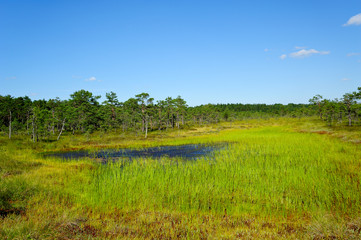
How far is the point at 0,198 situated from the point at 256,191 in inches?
407

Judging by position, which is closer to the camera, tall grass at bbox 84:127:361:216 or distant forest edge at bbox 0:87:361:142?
tall grass at bbox 84:127:361:216

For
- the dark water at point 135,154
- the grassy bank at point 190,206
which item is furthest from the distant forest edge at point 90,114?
the grassy bank at point 190,206

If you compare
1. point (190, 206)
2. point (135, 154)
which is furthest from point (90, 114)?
point (190, 206)

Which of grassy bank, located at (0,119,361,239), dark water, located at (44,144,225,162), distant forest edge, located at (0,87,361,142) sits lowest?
dark water, located at (44,144,225,162)

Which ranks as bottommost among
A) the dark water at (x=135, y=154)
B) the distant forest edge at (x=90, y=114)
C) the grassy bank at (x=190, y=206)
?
the dark water at (x=135, y=154)

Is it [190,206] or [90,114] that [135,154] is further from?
[90,114]

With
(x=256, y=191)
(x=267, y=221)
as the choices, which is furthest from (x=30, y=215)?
(x=256, y=191)

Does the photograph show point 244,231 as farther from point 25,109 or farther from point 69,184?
point 25,109

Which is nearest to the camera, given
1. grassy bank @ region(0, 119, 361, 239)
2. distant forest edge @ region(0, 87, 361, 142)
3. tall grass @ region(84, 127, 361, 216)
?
grassy bank @ region(0, 119, 361, 239)

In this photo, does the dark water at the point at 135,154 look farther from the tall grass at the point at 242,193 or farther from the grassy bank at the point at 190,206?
the grassy bank at the point at 190,206

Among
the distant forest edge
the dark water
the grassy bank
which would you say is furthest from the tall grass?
the distant forest edge

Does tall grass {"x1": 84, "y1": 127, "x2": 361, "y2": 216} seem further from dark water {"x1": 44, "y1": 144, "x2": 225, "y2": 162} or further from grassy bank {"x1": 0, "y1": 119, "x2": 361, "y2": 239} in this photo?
dark water {"x1": 44, "y1": 144, "x2": 225, "y2": 162}

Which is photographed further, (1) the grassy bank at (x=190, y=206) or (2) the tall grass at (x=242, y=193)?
(2) the tall grass at (x=242, y=193)

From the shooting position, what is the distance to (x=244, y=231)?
5.89 m
